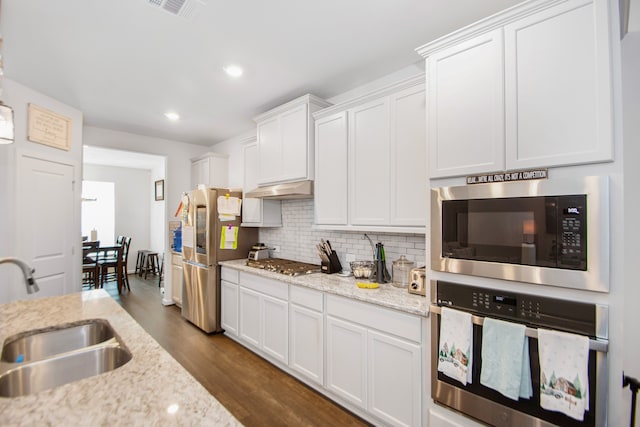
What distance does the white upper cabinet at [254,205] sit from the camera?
12.1 feet

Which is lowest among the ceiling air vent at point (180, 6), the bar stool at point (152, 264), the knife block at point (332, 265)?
the bar stool at point (152, 264)

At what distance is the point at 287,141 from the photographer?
3053 mm

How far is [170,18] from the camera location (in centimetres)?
187

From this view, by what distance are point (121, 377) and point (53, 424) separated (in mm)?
224

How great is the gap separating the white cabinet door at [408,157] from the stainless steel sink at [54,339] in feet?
6.28

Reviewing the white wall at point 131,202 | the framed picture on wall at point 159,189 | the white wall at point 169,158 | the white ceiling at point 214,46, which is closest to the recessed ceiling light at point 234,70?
the white ceiling at point 214,46

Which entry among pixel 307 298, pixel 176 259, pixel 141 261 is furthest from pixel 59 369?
pixel 141 261

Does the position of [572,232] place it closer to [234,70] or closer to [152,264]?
[234,70]

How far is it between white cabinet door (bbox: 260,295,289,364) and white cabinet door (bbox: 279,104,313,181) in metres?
1.27

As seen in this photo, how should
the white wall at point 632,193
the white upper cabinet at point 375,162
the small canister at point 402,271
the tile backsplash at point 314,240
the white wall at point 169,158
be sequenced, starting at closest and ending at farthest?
the white wall at point 632,193 < the white upper cabinet at point 375,162 < the small canister at point 402,271 < the tile backsplash at point 314,240 < the white wall at point 169,158

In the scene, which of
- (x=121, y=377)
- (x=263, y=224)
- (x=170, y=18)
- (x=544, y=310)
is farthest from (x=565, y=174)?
(x=263, y=224)

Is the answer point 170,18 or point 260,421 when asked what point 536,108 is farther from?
point 260,421

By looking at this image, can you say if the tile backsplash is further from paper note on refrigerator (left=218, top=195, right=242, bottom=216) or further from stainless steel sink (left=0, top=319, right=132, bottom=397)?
stainless steel sink (left=0, top=319, right=132, bottom=397)

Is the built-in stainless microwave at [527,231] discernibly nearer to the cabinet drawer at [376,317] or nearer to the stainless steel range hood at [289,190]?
the cabinet drawer at [376,317]
